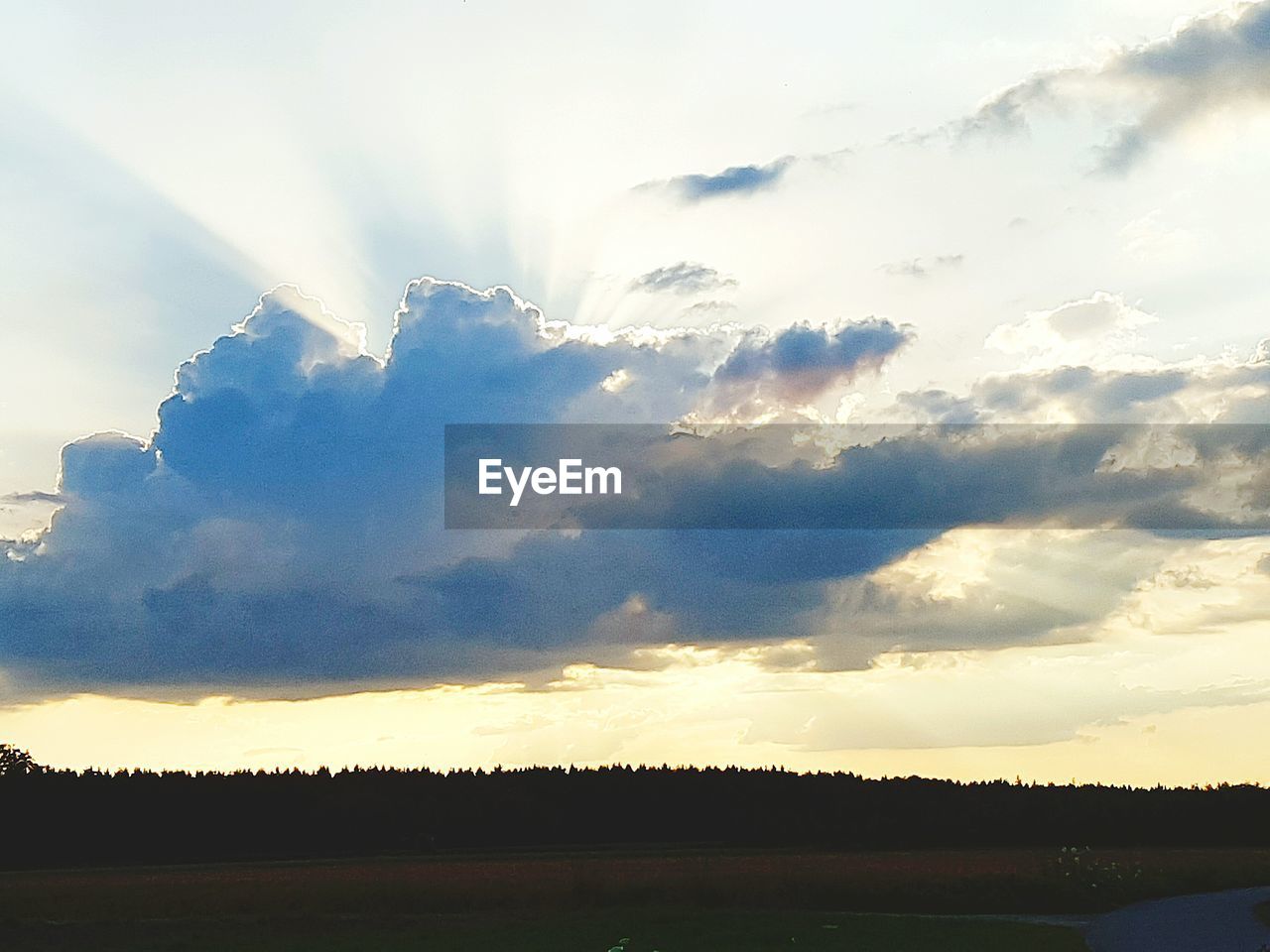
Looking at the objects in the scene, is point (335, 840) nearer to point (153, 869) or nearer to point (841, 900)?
point (153, 869)

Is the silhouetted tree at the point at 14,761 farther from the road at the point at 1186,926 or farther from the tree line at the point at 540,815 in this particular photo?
the road at the point at 1186,926

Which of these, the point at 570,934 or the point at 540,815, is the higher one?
the point at 540,815

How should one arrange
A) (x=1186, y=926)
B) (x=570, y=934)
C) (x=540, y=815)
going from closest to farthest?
(x=570, y=934)
(x=1186, y=926)
(x=540, y=815)

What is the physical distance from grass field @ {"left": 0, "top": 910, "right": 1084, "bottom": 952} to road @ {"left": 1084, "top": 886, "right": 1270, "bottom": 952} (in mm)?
1806

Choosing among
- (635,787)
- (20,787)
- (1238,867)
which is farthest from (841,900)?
(20,787)

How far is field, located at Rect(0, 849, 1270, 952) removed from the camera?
46.7 meters

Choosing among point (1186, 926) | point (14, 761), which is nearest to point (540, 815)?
point (14, 761)

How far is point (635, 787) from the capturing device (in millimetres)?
143375

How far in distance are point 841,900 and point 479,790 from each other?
8586cm

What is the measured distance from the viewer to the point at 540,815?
5389 inches

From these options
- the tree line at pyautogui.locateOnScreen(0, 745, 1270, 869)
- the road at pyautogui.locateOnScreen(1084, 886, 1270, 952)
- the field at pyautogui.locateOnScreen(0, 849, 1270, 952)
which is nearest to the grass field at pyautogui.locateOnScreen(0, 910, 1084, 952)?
the field at pyautogui.locateOnScreen(0, 849, 1270, 952)

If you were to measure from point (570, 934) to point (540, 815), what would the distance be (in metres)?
90.8

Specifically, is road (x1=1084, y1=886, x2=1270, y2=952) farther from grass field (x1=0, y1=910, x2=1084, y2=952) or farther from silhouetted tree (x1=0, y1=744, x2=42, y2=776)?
silhouetted tree (x1=0, y1=744, x2=42, y2=776)

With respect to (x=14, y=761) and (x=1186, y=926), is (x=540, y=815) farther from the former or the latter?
(x=1186, y=926)
